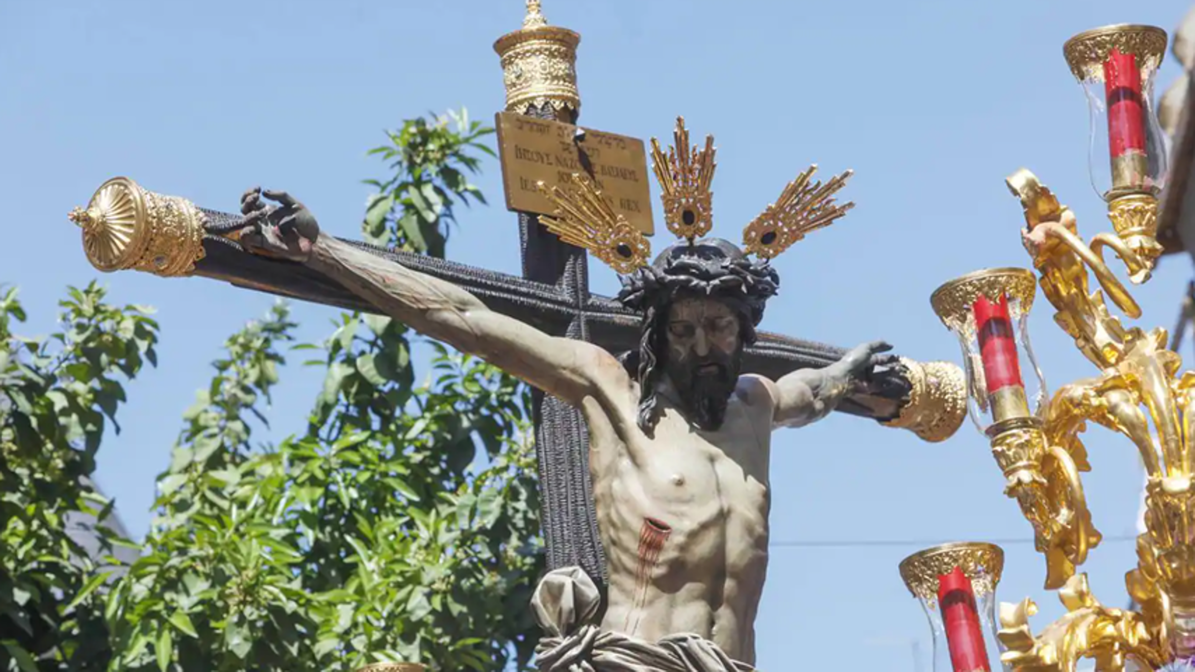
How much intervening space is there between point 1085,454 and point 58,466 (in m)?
4.41

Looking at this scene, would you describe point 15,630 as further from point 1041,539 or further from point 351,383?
point 1041,539

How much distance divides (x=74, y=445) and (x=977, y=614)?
4306mm

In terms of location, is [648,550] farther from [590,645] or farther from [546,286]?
[546,286]

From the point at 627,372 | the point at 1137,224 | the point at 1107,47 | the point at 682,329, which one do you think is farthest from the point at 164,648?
the point at 1107,47

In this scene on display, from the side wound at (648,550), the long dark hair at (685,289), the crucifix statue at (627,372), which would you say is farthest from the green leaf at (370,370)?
the side wound at (648,550)

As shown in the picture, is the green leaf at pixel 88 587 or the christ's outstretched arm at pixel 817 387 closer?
the christ's outstretched arm at pixel 817 387

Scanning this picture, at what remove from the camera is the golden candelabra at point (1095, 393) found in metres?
6.82

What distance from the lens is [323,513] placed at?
10156mm

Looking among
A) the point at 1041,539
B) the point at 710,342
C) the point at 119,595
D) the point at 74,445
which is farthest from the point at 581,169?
the point at 74,445

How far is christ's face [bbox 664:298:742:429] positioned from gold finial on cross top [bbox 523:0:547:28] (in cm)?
142

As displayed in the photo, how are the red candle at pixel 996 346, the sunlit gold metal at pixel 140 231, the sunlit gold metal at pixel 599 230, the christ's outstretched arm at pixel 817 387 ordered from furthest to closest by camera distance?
the christ's outstretched arm at pixel 817 387 < the red candle at pixel 996 346 < the sunlit gold metal at pixel 599 230 < the sunlit gold metal at pixel 140 231

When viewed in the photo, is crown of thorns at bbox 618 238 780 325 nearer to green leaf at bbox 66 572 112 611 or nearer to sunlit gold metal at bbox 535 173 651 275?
sunlit gold metal at bbox 535 173 651 275

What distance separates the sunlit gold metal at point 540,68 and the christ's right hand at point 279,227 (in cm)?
127

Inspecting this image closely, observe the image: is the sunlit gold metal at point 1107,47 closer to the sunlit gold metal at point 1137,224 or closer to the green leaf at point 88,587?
the sunlit gold metal at point 1137,224
